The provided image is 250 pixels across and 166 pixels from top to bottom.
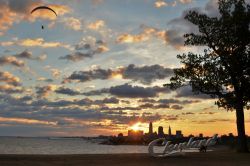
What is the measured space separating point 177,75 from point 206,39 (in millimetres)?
5432

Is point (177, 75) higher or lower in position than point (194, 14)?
lower

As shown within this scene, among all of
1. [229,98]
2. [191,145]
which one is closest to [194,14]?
[229,98]

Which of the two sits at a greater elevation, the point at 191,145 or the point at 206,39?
the point at 206,39

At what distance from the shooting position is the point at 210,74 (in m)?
53.2

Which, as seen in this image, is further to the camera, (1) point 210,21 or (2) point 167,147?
(1) point 210,21

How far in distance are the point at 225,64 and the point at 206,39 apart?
3.81 m

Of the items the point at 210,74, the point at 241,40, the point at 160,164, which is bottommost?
the point at 160,164

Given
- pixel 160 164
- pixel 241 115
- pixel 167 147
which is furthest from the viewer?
pixel 241 115

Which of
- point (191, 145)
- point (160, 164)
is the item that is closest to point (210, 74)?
point (191, 145)

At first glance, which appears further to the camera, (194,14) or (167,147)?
(194,14)

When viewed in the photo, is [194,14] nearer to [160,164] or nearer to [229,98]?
[229,98]

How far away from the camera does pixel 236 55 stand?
52.3 metres

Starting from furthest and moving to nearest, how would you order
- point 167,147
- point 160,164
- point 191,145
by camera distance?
point 191,145 < point 167,147 < point 160,164

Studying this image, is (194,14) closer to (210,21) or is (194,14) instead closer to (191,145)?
(210,21)
